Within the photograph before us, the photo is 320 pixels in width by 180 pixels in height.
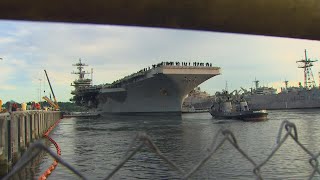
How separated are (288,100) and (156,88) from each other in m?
67.1

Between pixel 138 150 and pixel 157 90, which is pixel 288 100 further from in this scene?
pixel 138 150

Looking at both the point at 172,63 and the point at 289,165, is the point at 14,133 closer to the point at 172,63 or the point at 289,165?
the point at 289,165

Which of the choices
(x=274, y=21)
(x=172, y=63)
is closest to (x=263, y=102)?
(x=172, y=63)

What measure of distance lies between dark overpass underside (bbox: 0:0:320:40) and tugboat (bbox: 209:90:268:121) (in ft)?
174

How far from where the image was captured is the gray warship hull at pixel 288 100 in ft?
364

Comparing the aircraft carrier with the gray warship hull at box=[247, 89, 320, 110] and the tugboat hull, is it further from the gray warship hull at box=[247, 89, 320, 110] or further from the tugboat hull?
the gray warship hull at box=[247, 89, 320, 110]

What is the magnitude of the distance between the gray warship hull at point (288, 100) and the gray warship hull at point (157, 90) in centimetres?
5648

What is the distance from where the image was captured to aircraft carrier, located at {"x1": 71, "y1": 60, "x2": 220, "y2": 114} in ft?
203

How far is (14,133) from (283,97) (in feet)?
386

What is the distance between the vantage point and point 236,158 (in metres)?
16.2

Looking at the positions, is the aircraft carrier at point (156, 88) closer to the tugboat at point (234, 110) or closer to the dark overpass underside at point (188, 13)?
the tugboat at point (234, 110)

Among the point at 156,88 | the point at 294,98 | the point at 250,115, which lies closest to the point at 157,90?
the point at 156,88

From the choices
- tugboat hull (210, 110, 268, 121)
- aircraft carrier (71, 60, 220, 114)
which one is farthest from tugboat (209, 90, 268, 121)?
aircraft carrier (71, 60, 220, 114)

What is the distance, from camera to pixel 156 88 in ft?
225
